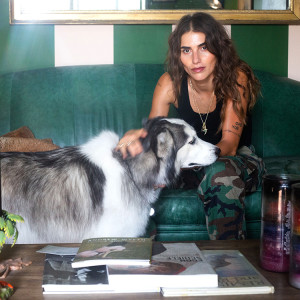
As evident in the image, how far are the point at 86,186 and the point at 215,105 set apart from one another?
3.08 feet

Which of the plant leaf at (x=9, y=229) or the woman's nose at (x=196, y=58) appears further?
the woman's nose at (x=196, y=58)

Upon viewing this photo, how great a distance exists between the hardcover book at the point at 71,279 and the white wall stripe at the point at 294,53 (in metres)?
2.72

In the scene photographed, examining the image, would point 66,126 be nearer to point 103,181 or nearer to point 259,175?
point 103,181

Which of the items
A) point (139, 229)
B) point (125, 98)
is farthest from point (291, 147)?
point (139, 229)

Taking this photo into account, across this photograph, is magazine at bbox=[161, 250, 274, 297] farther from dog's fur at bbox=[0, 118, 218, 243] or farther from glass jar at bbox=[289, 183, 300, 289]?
dog's fur at bbox=[0, 118, 218, 243]

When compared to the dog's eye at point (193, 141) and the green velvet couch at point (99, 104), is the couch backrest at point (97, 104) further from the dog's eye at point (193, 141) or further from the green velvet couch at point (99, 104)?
the dog's eye at point (193, 141)

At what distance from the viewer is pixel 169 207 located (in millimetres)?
2137

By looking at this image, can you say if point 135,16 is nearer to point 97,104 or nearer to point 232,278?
point 97,104

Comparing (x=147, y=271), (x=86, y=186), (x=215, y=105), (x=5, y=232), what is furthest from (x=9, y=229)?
(x=215, y=105)

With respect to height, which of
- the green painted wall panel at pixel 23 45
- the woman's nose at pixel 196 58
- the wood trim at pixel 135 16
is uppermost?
the wood trim at pixel 135 16

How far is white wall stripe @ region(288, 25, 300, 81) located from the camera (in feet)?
10.7

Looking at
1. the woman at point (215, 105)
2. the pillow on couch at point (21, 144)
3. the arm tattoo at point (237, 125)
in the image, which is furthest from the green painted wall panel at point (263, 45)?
the pillow on couch at point (21, 144)

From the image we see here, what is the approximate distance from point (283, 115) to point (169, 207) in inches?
47.7

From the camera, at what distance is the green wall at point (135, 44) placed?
3115 mm
